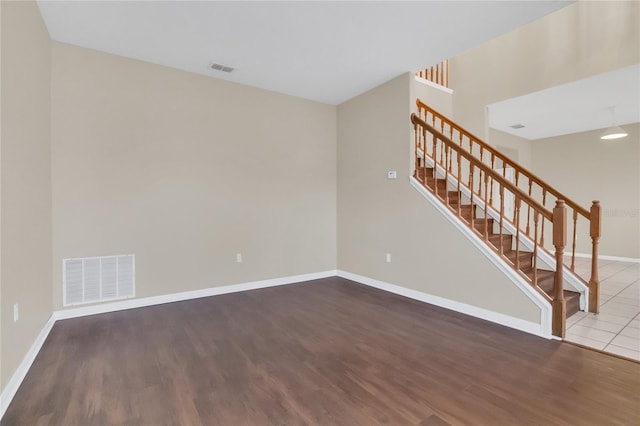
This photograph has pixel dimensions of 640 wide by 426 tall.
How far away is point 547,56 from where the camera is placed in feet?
14.0

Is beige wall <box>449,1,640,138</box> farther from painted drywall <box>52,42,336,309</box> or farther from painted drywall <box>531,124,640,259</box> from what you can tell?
painted drywall <box>531,124,640,259</box>

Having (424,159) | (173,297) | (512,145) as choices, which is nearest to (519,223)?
(424,159)

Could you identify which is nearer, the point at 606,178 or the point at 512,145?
the point at 606,178

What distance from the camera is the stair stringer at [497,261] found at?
2.56 meters

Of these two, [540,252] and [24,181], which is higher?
[24,181]

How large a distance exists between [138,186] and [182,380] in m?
2.31

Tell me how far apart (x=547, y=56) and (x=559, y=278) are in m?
3.56

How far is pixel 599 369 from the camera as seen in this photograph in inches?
80.2

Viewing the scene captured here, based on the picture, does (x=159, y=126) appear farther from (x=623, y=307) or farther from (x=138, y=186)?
(x=623, y=307)

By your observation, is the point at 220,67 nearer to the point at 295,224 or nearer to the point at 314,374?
the point at 295,224

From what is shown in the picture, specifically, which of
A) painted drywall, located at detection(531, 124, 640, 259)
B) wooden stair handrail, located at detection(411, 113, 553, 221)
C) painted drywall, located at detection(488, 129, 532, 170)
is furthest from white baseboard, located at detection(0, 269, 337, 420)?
painted drywall, located at detection(531, 124, 640, 259)

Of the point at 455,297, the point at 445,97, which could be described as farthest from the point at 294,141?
the point at 455,297

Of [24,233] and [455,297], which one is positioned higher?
[24,233]

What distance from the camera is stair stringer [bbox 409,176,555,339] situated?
2.56 metres
